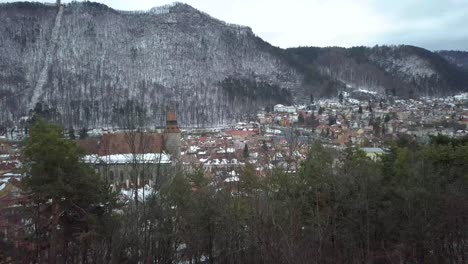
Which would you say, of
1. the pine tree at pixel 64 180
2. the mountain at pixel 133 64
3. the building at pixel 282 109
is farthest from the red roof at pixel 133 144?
the building at pixel 282 109

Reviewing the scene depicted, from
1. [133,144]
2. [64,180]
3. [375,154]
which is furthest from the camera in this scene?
[375,154]

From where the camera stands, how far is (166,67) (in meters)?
123

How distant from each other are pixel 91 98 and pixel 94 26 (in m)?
39.2

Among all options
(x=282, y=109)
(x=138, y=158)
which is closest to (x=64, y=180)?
(x=138, y=158)

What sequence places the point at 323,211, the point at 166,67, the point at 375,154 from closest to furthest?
1. the point at 323,211
2. the point at 375,154
3. the point at 166,67

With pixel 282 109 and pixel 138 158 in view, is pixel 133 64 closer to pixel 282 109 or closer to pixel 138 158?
pixel 282 109

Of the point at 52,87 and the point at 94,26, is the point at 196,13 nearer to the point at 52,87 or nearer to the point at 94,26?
the point at 94,26

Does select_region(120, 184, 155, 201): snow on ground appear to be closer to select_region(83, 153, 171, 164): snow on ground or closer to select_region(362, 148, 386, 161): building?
select_region(83, 153, 171, 164): snow on ground

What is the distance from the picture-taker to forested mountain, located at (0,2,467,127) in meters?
98.9

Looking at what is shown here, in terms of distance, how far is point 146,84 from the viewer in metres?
112

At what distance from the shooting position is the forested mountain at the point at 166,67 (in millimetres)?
98938

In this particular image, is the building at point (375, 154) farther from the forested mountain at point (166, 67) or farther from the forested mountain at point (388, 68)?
the forested mountain at point (388, 68)

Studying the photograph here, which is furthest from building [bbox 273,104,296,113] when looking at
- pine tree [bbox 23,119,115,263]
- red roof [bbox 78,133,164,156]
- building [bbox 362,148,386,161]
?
pine tree [bbox 23,119,115,263]

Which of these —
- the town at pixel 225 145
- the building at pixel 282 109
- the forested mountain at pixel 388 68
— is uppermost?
the forested mountain at pixel 388 68
